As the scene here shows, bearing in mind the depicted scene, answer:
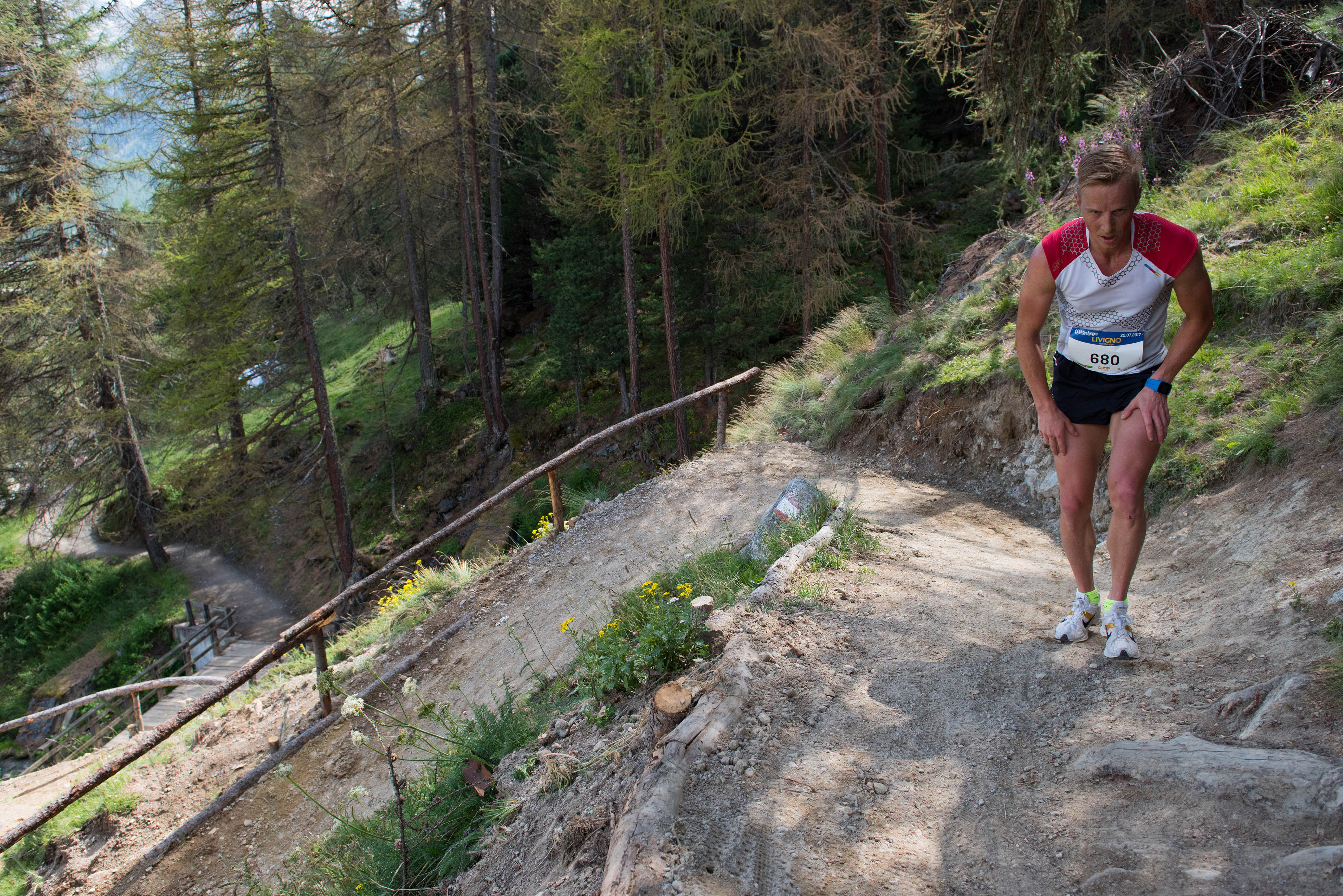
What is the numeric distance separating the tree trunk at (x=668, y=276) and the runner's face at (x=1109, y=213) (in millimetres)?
10952

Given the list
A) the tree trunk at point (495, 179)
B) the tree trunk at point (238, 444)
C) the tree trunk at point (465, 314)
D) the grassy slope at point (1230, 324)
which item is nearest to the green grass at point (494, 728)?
the grassy slope at point (1230, 324)

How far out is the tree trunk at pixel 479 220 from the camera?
63.3ft

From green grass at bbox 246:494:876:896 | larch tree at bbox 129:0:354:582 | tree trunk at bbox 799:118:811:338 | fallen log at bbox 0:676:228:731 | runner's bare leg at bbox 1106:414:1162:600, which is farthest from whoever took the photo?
larch tree at bbox 129:0:354:582

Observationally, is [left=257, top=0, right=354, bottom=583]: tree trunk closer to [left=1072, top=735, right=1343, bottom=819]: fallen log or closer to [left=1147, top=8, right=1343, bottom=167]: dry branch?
[left=1147, top=8, right=1343, bottom=167]: dry branch

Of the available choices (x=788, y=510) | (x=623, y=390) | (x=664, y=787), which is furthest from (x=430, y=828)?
(x=623, y=390)

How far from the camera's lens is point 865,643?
12.9 ft

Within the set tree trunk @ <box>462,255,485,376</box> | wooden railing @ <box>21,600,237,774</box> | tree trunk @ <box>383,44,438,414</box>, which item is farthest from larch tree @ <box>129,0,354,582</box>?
tree trunk @ <box>462,255,485,376</box>

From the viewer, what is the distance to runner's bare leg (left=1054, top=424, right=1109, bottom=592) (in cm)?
343

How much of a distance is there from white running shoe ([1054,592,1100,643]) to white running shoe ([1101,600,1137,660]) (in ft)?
0.62

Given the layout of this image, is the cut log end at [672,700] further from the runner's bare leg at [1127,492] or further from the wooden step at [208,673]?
the wooden step at [208,673]

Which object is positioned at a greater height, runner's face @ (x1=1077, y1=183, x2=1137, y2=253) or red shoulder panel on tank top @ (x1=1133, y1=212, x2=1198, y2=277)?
runner's face @ (x1=1077, y1=183, x2=1137, y2=253)

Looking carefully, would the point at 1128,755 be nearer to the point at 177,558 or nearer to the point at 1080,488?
the point at 1080,488

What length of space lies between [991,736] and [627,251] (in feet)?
48.6

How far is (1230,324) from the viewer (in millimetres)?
6371
